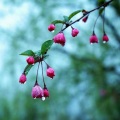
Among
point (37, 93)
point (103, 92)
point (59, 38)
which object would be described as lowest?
point (37, 93)

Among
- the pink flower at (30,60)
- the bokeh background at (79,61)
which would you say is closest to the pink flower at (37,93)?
the pink flower at (30,60)

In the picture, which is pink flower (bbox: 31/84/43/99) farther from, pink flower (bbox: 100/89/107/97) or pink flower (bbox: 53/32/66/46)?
pink flower (bbox: 100/89/107/97)

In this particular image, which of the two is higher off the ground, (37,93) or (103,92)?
(103,92)

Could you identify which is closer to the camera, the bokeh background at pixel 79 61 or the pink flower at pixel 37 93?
the pink flower at pixel 37 93

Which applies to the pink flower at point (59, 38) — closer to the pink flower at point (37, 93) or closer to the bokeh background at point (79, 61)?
the pink flower at point (37, 93)

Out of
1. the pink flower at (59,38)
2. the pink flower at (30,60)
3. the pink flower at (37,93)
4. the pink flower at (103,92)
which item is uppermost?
the pink flower at (103,92)

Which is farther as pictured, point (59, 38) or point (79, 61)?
point (79, 61)

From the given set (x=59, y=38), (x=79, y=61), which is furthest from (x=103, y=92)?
(x=59, y=38)

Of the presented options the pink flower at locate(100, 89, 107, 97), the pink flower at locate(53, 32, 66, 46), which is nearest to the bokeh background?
the pink flower at locate(100, 89, 107, 97)

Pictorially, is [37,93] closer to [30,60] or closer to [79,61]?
[30,60]

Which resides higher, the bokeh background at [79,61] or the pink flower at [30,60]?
the bokeh background at [79,61]

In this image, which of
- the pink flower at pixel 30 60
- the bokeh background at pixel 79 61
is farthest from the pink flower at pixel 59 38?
the bokeh background at pixel 79 61

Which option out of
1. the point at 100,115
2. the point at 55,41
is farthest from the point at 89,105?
the point at 55,41
